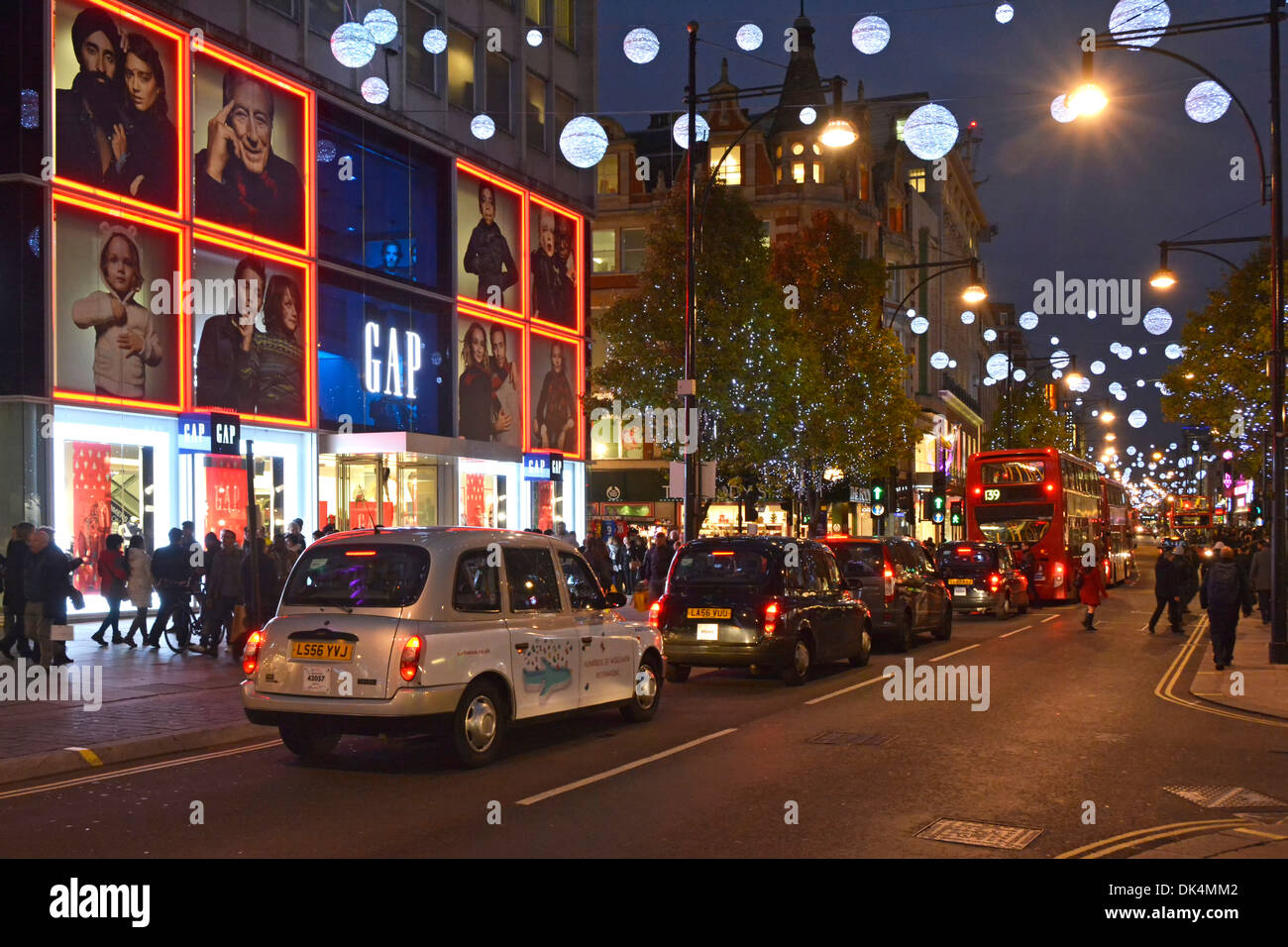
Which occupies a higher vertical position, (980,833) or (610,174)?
(610,174)

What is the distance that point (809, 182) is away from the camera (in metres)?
59.0

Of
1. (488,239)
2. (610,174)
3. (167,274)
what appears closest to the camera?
(167,274)

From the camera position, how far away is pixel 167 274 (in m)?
23.8

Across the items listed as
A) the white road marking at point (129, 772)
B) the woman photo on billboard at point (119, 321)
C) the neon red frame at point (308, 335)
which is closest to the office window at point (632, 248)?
Result: the neon red frame at point (308, 335)

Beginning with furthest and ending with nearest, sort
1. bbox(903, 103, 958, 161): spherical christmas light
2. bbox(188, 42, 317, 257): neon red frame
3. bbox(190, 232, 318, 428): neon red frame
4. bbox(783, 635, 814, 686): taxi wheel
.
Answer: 1. bbox(190, 232, 318, 428): neon red frame
2. bbox(188, 42, 317, 257): neon red frame
3. bbox(903, 103, 958, 161): spherical christmas light
4. bbox(783, 635, 814, 686): taxi wheel

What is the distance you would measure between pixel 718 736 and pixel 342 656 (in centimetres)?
371

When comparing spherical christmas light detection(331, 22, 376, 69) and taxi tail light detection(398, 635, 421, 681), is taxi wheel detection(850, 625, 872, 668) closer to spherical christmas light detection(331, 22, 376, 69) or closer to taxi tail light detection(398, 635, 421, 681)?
taxi tail light detection(398, 635, 421, 681)

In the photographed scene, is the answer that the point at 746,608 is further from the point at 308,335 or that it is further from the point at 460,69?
the point at 460,69

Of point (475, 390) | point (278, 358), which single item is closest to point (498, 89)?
point (475, 390)

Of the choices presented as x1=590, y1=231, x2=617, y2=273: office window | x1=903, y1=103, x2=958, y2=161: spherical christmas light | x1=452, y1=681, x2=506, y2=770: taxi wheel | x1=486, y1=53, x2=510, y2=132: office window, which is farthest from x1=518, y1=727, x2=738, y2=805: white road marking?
x1=590, y1=231, x2=617, y2=273: office window

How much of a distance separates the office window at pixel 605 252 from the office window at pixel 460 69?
952 inches

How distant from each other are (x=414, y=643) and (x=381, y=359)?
2089cm

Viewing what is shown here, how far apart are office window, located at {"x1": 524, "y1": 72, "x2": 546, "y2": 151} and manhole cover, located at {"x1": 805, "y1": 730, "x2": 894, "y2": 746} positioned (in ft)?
88.8

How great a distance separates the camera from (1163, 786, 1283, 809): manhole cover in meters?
9.07
